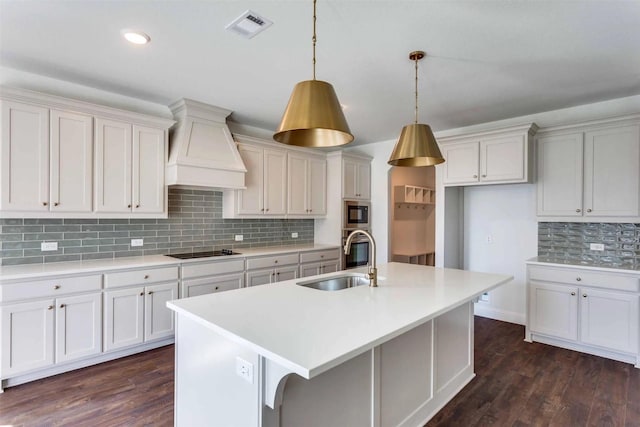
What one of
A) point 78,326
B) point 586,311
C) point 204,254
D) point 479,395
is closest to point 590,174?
point 586,311

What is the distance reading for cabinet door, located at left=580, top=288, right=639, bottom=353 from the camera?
121 inches

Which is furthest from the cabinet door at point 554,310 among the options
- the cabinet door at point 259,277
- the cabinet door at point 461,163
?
the cabinet door at point 259,277

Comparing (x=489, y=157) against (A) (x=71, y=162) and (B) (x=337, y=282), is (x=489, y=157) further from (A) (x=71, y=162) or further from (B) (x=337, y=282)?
(A) (x=71, y=162)

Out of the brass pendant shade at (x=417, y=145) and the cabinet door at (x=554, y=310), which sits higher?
the brass pendant shade at (x=417, y=145)

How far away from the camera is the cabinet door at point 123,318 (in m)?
3.02

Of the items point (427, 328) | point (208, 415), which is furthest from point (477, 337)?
point (208, 415)

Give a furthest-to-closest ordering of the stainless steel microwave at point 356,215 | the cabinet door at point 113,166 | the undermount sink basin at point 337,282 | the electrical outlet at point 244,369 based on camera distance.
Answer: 1. the stainless steel microwave at point 356,215
2. the cabinet door at point 113,166
3. the undermount sink basin at point 337,282
4. the electrical outlet at point 244,369

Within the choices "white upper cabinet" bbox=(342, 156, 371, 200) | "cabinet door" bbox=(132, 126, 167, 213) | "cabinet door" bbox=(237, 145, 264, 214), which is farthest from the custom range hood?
"white upper cabinet" bbox=(342, 156, 371, 200)

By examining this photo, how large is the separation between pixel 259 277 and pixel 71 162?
2.20 metres

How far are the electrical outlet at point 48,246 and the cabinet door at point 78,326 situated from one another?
62cm

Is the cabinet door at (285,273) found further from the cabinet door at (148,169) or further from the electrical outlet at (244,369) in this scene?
the electrical outlet at (244,369)

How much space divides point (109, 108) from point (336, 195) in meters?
3.01

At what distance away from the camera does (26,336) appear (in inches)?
104

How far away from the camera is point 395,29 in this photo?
2215 mm
